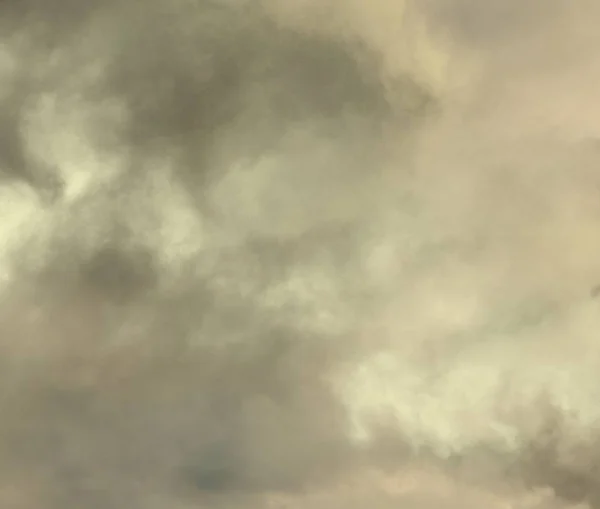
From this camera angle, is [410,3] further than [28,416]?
No

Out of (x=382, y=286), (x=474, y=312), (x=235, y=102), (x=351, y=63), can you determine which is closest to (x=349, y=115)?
(x=351, y=63)

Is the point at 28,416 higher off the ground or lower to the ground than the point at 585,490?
higher

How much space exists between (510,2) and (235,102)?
1917mm

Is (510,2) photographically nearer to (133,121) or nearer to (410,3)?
(410,3)

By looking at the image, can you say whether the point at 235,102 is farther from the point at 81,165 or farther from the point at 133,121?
the point at 81,165

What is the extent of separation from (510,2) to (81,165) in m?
3.08

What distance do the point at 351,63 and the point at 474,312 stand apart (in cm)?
194

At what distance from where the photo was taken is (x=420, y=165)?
173 inches

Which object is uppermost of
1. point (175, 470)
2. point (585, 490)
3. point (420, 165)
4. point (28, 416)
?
point (420, 165)

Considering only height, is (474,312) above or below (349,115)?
below

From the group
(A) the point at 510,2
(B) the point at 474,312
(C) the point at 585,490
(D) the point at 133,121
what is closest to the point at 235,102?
(D) the point at 133,121

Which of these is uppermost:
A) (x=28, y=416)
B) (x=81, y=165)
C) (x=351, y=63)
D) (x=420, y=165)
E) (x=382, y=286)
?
(x=351, y=63)

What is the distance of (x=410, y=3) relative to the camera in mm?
4148

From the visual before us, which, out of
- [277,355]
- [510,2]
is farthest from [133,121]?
[510,2]
